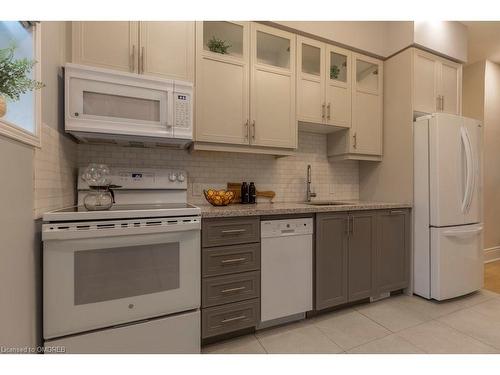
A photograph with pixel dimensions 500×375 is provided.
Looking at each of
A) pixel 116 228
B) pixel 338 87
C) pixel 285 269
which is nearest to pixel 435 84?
pixel 338 87

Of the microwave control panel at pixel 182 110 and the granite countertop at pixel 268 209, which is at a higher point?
the microwave control panel at pixel 182 110

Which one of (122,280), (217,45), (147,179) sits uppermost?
(217,45)

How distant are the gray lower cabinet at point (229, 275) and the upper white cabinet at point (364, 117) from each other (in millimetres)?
1478

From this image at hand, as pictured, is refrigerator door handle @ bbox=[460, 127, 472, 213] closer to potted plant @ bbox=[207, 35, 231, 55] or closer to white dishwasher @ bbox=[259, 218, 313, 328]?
white dishwasher @ bbox=[259, 218, 313, 328]

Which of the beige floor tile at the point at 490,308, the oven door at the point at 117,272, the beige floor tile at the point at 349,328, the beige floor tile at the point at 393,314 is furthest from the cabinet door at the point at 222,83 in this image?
the beige floor tile at the point at 490,308

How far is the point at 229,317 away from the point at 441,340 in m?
1.50

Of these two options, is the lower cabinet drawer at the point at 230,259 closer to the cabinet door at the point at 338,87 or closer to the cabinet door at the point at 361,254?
the cabinet door at the point at 361,254

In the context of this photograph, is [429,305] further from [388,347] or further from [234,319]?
[234,319]

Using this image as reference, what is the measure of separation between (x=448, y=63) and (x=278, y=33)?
1.94m

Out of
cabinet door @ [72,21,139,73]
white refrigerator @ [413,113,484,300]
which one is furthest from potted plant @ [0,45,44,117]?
white refrigerator @ [413,113,484,300]

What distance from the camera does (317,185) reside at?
9.25ft

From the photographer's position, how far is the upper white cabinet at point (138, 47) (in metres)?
1.61

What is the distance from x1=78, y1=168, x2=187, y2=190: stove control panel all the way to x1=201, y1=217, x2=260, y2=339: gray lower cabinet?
2.04ft

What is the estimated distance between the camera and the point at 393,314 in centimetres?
211
